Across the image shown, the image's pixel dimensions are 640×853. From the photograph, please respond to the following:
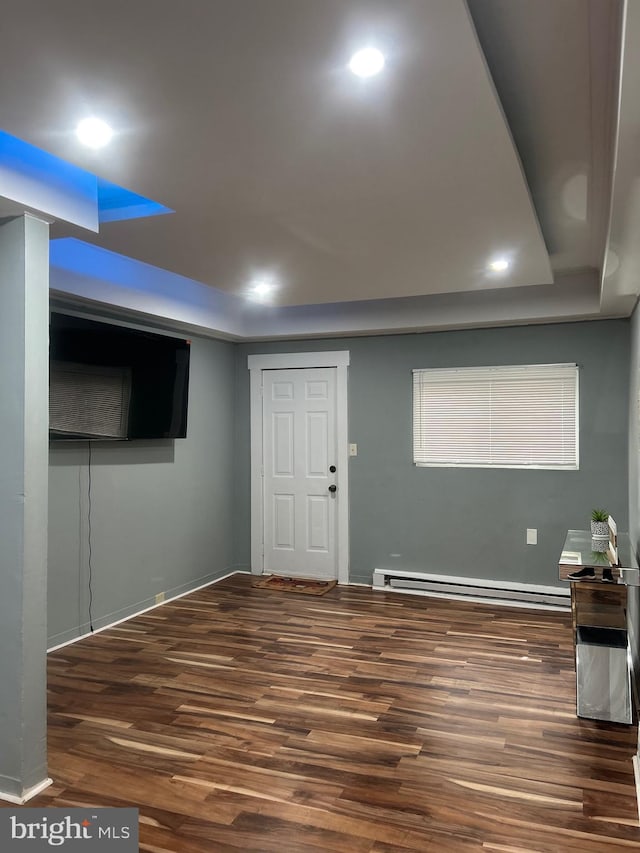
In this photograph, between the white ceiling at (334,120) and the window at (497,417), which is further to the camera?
the window at (497,417)

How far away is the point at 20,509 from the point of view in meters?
2.61

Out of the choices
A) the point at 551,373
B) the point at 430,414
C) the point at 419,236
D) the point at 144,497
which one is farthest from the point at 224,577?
A: the point at 419,236

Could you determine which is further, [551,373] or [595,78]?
[551,373]

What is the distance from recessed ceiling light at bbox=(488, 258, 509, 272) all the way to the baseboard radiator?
2729mm

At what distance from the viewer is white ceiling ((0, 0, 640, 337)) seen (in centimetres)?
160

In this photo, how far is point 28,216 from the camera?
2.63 meters

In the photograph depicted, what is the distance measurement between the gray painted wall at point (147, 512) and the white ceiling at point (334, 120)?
177 cm

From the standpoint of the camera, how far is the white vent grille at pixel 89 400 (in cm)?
420

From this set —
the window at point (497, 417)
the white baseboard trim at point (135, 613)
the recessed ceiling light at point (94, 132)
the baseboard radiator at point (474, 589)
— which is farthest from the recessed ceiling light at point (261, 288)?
the baseboard radiator at point (474, 589)

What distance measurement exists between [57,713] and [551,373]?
4332 mm

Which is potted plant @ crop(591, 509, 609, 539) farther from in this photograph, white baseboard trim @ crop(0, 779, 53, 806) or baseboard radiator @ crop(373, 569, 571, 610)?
white baseboard trim @ crop(0, 779, 53, 806)

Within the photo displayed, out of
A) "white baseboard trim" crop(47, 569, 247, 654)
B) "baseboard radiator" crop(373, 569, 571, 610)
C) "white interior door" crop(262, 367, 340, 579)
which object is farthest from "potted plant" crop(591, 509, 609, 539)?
"white baseboard trim" crop(47, 569, 247, 654)

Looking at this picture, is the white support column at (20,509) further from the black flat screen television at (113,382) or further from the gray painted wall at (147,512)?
the gray painted wall at (147,512)

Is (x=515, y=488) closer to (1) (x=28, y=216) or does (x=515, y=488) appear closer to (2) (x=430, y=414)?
(2) (x=430, y=414)
